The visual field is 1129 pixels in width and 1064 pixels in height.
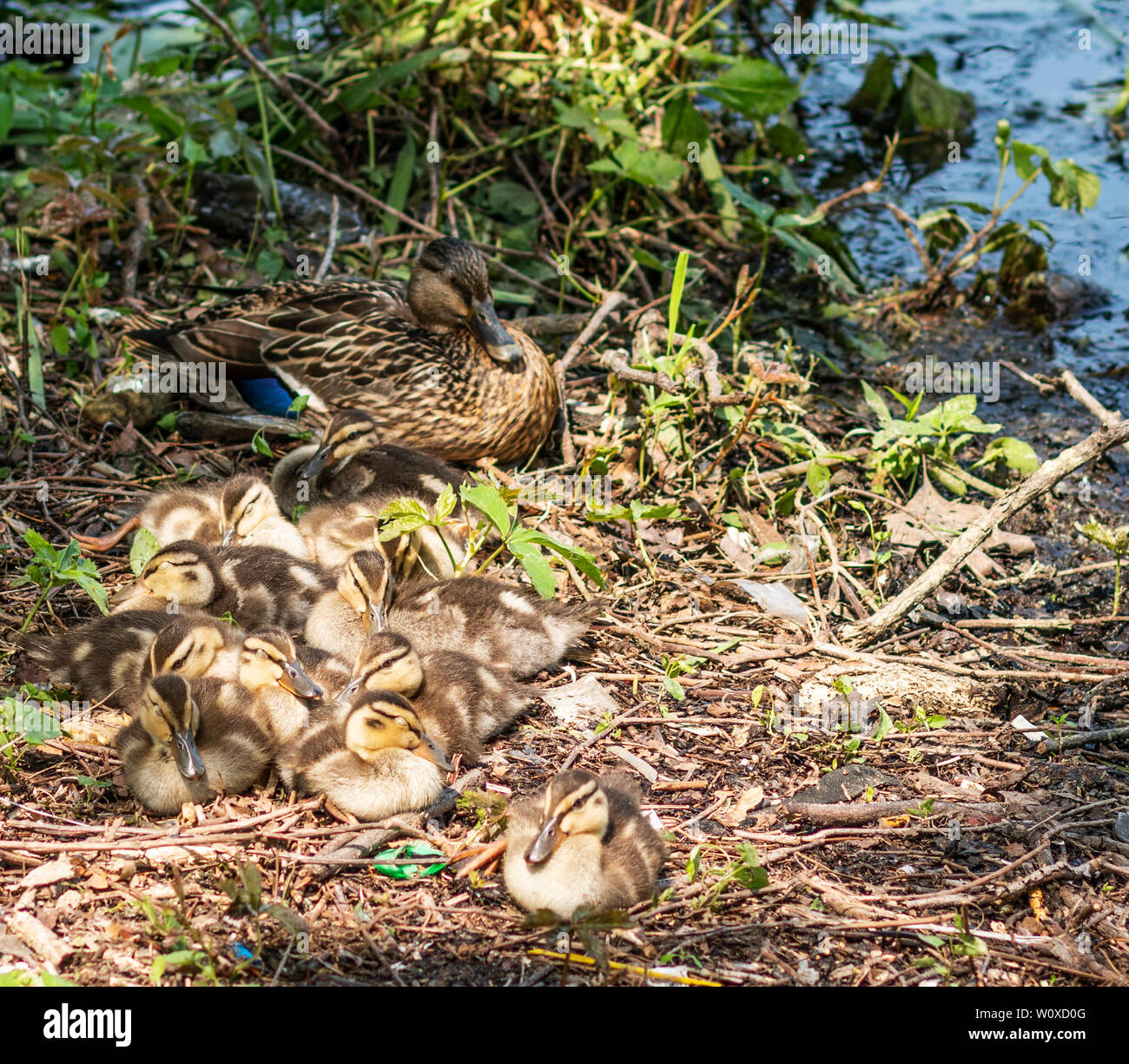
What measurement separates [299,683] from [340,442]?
147 cm

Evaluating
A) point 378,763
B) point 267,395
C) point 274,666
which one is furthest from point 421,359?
point 378,763

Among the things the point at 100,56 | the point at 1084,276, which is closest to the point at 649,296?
the point at 1084,276

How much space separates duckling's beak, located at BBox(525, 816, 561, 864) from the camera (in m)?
2.93

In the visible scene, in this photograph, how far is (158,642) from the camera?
11.8ft

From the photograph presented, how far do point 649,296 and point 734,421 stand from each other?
1.54m

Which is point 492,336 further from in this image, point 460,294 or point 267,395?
point 267,395

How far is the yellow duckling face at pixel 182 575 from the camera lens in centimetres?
397

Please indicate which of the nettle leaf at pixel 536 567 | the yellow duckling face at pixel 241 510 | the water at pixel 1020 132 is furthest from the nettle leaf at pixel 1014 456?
the yellow duckling face at pixel 241 510

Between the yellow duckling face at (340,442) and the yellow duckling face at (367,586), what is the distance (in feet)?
2.78

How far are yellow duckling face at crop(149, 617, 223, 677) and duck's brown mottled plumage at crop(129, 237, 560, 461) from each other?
1.75 m

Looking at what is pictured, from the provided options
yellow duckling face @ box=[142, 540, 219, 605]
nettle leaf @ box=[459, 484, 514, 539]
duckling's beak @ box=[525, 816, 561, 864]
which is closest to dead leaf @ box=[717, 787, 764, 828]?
duckling's beak @ box=[525, 816, 561, 864]

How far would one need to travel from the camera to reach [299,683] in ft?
11.8

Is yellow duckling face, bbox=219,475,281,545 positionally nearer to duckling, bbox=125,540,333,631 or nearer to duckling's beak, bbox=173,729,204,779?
duckling, bbox=125,540,333,631
